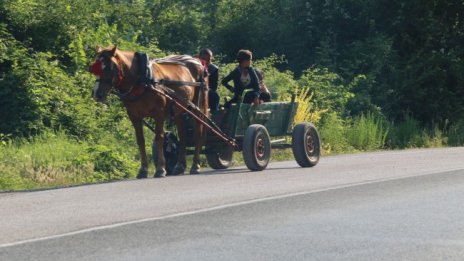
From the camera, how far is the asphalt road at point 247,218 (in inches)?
378

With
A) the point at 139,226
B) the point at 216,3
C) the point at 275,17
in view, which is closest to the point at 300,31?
the point at 275,17

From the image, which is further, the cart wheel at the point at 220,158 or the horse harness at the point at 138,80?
the cart wheel at the point at 220,158

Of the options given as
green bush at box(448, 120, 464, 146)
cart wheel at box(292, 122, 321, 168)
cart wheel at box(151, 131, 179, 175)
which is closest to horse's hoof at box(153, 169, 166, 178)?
cart wheel at box(151, 131, 179, 175)

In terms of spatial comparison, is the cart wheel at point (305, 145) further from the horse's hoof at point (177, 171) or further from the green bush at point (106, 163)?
the green bush at point (106, 163)

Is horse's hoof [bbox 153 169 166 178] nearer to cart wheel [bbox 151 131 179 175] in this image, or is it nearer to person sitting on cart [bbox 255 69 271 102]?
cart wheel [bbox 151 131 179 175]

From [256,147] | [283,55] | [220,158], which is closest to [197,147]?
[256,147]

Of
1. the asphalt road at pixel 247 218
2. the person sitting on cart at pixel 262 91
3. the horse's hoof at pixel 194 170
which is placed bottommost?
the horse's hoof at pixel 194 170

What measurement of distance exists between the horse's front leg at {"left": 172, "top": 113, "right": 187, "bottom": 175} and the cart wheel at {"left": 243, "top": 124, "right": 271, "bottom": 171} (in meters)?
1.01

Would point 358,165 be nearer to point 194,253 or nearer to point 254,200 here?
point 254,200

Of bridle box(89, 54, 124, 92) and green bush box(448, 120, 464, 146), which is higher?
bridle box(89, 54, 124, 92)

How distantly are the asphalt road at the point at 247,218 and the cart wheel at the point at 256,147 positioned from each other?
52cm

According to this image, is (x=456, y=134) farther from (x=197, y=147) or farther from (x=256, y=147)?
(x=197, y=147)

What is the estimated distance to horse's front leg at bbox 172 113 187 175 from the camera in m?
17.9

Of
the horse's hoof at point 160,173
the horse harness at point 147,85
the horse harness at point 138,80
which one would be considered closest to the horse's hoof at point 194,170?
the horse harness at point 147,85
